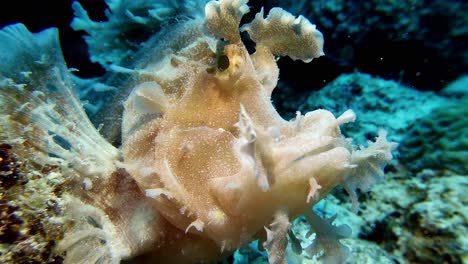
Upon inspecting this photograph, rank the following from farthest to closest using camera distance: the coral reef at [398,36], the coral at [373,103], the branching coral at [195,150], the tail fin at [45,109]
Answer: the coral reef at [398,36] < the coral at [373,103] < the tail fin at [45,109] < the branching coral at [195,150]

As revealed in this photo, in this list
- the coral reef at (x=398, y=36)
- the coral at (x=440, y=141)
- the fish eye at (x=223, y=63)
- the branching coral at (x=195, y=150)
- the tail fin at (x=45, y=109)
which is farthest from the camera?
the coral reef at (x=398, y=36)

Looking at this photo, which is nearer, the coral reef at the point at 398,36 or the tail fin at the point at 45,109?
the tail fin at the point at 45,109

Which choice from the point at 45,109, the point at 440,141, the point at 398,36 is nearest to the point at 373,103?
the point at 440,141

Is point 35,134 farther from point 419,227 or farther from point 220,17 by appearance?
point 419,227

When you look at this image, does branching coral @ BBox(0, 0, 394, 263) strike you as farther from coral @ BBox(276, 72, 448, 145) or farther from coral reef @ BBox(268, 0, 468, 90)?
coral reef @ BBox(268, 0, 468, 90)

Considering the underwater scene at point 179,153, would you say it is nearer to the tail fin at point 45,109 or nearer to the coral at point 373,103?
the tail fin at point 45,109

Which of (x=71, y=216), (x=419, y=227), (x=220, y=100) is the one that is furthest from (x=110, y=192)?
(x=419, y=227)

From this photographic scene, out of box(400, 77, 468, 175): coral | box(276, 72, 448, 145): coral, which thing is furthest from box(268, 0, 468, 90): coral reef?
box(400, 77, 468, 175): coral

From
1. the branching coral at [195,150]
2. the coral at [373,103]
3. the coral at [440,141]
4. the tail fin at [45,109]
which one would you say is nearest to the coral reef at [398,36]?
the coral at [373,103]

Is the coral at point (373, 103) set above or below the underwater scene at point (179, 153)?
below

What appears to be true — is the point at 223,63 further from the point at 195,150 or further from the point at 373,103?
the point at 373,103
